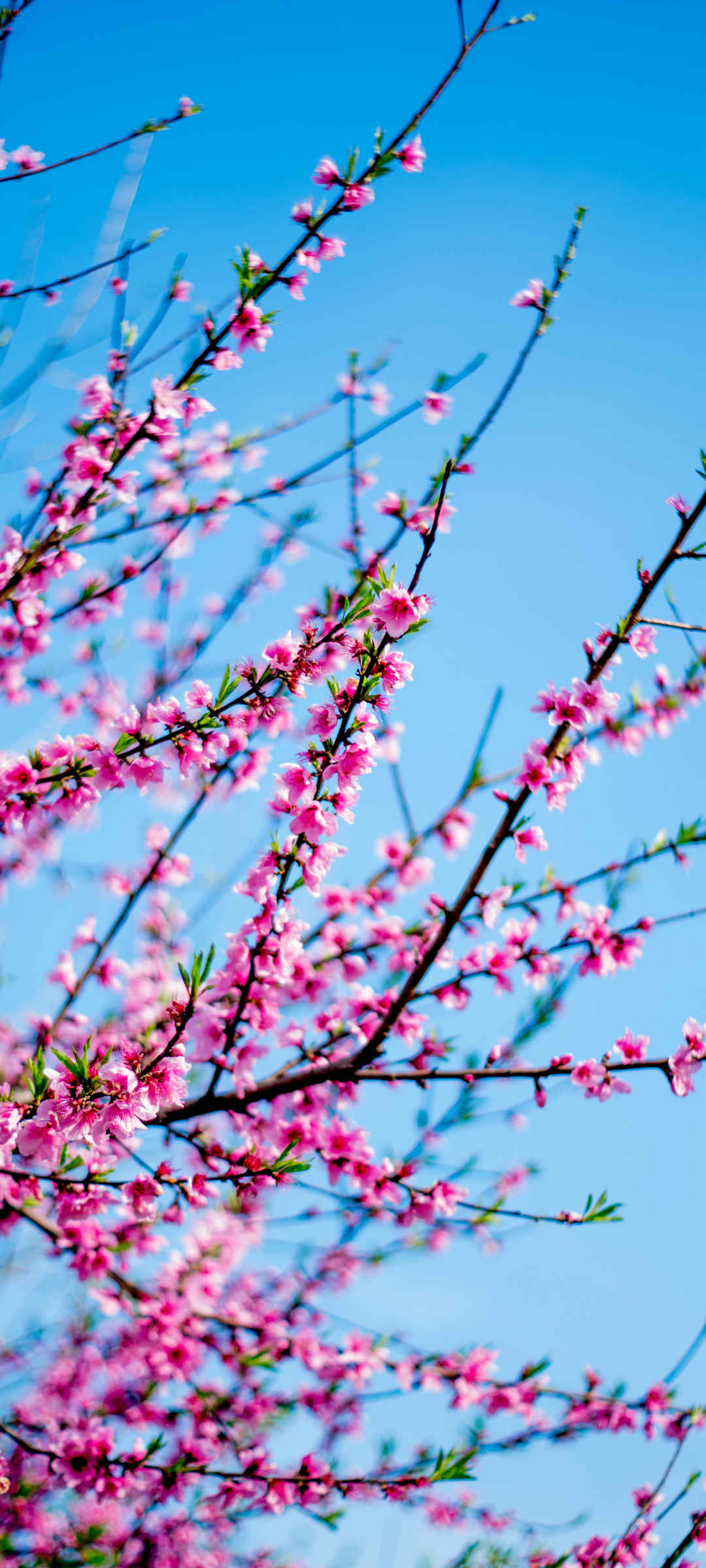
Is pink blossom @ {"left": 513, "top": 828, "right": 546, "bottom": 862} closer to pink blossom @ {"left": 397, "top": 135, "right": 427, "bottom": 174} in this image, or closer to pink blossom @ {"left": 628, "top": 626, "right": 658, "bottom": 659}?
pink blossom @ {"left": 628, "top": 626, "right": 658, "bottom": 659}

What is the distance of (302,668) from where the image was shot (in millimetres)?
2805

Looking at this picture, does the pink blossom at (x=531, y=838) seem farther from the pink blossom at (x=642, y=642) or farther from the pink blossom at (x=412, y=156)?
the pink blossom at (x=412, y=156)

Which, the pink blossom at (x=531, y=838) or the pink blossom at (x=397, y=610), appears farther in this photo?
the pink blossom at (x=531, y=838)

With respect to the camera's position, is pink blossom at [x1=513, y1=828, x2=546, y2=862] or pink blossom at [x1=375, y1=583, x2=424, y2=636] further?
pink blossom at [x1=513, y1=828, x2=546, y2=862]

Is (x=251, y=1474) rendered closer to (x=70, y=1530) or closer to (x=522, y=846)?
(x=70, y=1530)

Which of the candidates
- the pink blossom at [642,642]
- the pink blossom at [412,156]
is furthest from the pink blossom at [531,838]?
the pink blossom at [412,156]

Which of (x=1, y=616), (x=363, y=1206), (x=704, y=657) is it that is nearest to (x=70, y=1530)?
(x=363, y=1206)

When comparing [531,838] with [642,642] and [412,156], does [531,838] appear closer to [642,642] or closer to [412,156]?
[642,642]

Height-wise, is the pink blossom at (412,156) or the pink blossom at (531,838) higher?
the pink blossom at (412,156)

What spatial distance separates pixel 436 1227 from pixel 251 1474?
2288mm

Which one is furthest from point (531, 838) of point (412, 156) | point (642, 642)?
point (412, 156)

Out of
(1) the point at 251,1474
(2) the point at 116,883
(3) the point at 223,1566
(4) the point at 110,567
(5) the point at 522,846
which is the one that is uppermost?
(4) the point at 110,567

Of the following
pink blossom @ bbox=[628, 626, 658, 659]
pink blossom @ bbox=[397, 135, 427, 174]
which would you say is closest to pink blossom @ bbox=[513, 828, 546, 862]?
pink blossom @ bbox=[628, 626, 658, 659]

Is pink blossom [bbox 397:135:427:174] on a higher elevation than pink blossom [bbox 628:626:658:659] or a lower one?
higher
